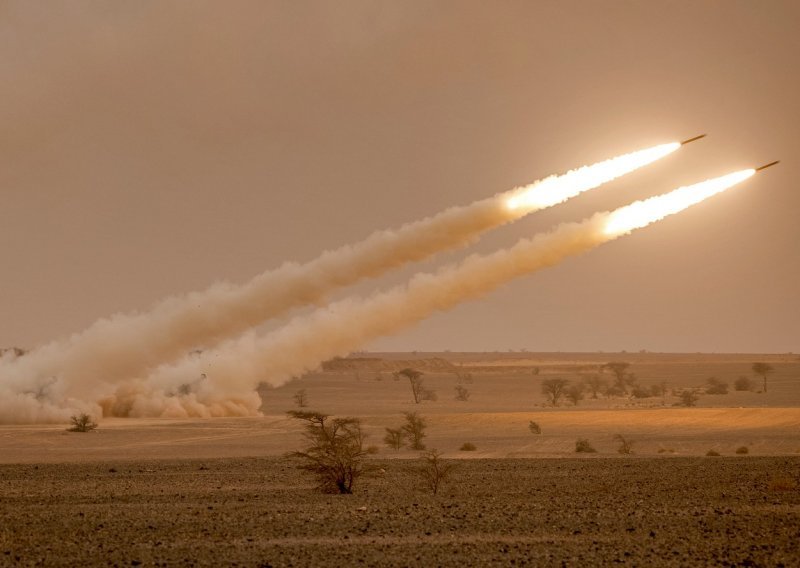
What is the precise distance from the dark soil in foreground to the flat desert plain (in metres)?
0.05

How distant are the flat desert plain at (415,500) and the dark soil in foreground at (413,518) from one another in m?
0.05

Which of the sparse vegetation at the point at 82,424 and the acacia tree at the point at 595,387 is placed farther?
the acacia tree at the point at 595,387

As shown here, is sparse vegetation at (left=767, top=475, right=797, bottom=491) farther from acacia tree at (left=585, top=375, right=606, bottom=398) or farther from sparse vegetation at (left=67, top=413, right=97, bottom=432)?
acacia tree at (left=585, top=375, right=606, bottom=398)

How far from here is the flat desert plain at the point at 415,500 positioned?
53.8 feet

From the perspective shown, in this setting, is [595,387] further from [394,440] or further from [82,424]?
[394,440]

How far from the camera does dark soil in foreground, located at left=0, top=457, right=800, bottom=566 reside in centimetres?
1609

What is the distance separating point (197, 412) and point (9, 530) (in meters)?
38.2

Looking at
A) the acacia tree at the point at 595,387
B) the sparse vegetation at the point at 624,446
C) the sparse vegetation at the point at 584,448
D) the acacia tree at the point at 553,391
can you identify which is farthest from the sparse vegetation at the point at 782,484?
the acacia tree at the point at 595,387

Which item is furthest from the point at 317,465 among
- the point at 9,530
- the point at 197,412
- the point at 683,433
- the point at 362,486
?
the point at 197,412

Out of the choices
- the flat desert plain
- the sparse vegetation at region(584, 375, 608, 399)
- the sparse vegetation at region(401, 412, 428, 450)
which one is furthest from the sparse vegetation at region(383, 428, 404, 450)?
the sparse vegetation at region(584, 375, 608, 399)

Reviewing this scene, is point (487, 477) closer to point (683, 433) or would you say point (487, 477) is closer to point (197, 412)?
point (683, 433)

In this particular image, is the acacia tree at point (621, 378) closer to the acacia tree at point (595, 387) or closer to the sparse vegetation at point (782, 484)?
the acacia tree at point (595, 387)

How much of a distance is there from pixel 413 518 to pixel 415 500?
2711 millimetres

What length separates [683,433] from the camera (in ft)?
143
